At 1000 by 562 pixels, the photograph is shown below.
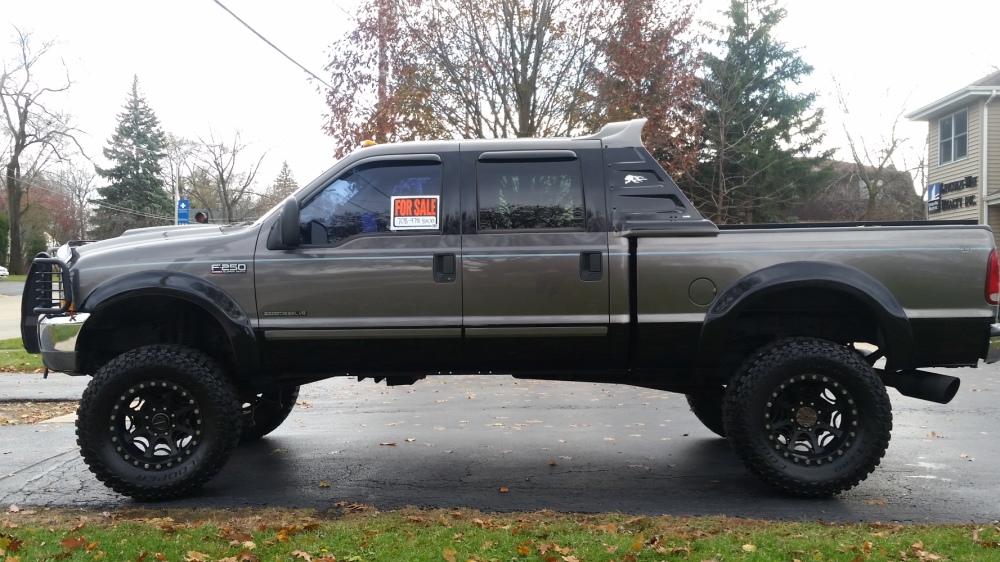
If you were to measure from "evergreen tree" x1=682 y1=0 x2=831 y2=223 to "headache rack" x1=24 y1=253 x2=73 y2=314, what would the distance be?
23695mm

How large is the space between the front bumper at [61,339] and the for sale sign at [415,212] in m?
2.04

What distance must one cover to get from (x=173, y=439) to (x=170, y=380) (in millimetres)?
397

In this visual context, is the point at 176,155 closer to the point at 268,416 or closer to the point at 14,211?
the point at 14,211

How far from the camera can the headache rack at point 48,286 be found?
203 inches

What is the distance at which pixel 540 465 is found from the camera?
239 inches

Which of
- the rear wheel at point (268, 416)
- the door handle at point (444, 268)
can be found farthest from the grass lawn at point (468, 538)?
the rear wheel at point (268, 416)

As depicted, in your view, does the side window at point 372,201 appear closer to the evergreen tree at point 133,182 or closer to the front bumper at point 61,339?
the front bumper at point 61,339

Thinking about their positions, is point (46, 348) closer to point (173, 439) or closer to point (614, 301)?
point (173, 439)

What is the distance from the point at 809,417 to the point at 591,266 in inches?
66.1

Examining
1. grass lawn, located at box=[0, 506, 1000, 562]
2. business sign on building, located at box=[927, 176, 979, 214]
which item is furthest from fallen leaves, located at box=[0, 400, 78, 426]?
business sign on building, located at box=[927, 176, 979, 214]

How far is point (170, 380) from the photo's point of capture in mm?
5105

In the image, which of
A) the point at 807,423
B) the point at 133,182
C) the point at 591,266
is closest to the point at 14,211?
the point at 133,182

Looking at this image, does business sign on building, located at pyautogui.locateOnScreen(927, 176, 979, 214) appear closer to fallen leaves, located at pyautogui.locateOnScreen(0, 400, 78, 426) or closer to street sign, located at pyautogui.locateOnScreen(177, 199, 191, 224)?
street sign, located at pyautogui.locateOnScreen(177, 199, 191, 224)

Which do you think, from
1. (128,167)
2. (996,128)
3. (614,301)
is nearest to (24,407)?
(614,301)
